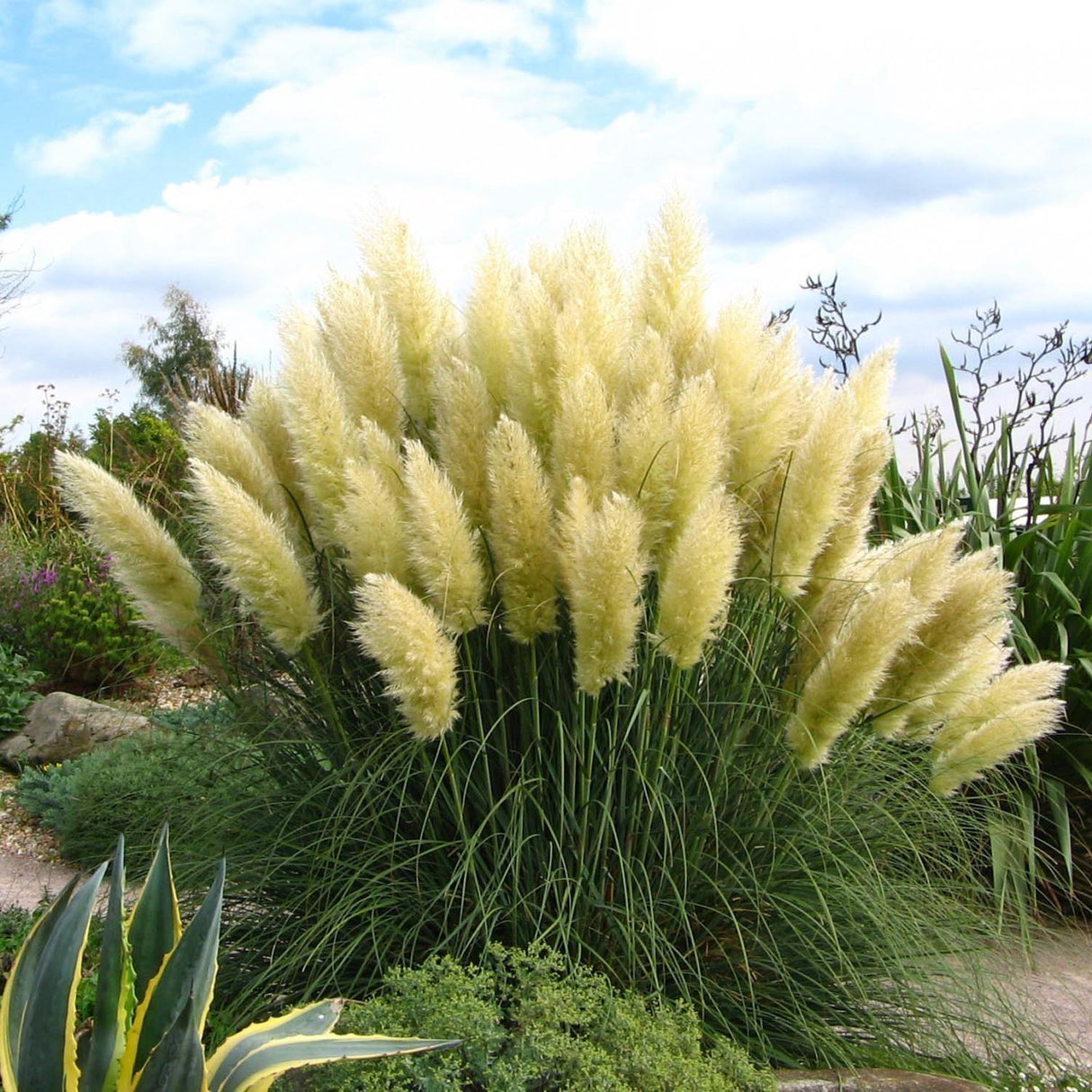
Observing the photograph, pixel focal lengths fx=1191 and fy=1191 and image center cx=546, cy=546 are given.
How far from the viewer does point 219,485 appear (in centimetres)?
278

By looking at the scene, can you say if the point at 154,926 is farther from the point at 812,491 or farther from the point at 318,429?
the point at 812,491

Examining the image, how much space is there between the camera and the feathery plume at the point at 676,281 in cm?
328

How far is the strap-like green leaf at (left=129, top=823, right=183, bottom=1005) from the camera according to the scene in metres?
2.44

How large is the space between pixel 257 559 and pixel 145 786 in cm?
210

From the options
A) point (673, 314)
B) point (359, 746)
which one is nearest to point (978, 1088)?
point (359, 746)

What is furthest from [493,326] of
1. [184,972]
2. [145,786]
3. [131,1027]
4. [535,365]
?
[145,786]

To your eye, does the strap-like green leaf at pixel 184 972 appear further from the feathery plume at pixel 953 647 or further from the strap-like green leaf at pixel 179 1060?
the feathery plume at pixel 953 647

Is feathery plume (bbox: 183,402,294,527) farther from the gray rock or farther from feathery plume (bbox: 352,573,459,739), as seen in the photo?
the gray rock

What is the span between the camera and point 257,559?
2824 mm

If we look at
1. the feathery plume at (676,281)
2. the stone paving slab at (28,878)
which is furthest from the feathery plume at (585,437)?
the stone paving slab at (28,878)

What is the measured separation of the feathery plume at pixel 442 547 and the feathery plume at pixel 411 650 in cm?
9

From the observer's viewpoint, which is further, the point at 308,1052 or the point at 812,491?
the point at 812,491

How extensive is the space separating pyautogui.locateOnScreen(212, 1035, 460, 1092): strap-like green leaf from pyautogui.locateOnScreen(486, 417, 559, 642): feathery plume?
3.23 feet

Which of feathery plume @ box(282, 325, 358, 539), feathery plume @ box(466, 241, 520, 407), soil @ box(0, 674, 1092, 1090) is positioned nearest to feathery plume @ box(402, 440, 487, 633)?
feathery plume @ box(282, 325, 358, 539)
